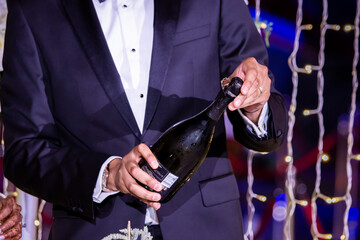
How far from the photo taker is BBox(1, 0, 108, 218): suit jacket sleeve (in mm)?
1196

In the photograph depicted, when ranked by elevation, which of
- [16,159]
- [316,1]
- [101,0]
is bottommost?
[316,1]

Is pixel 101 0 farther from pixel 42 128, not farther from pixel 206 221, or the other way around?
pixel 206 221

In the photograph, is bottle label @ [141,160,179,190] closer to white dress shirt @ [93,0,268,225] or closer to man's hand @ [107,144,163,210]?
man's hand @ [107,144,163,210]

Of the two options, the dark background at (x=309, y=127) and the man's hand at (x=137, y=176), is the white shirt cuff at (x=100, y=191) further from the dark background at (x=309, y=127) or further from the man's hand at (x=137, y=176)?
the dark background at (x=309, y=127)

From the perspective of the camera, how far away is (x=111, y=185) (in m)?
1.11

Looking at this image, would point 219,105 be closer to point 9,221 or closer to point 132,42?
point 132,42

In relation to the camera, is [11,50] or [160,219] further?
[11,50]

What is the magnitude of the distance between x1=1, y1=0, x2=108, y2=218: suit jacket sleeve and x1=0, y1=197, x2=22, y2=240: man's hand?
0.13 m

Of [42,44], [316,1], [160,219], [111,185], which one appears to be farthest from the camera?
[316,1]

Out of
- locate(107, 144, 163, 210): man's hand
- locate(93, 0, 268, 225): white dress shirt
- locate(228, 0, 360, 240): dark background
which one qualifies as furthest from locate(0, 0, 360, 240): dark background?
locate(107, 144, 163, 210): man's hand


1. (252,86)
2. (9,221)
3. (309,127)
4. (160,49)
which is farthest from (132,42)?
(309,127)

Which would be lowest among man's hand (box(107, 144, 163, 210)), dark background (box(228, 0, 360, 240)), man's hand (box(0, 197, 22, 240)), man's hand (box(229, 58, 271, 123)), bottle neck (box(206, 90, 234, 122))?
dark background (box(228, 0, 360, 240))

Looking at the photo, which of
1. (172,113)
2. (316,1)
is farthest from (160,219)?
(316,1)

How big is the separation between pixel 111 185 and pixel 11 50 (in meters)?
0.52
